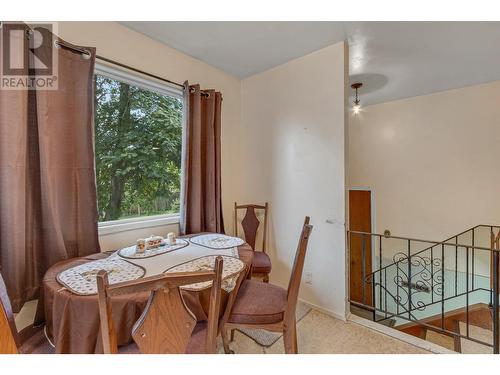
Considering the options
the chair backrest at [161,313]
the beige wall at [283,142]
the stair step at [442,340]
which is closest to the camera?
the chair backrest at [161,313]

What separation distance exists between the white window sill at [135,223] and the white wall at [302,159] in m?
0.99

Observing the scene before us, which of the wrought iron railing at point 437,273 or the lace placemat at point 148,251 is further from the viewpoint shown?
the wrought iron railing at point 437,273

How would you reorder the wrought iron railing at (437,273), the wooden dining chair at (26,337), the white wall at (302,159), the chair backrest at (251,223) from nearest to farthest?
the wooden dining chair at (26,337) → the white wall at (302,159) → the chair backrest at (251,223) → the wrought iron railing at (437,273)

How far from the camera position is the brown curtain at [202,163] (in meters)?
2.19

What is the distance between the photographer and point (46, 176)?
1.39 m

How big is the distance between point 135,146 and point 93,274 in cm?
121

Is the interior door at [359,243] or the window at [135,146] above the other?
the window at [135,146]

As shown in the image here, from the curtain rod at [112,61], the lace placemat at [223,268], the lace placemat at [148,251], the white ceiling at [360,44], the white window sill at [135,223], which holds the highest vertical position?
the white ceiling at [360,44]

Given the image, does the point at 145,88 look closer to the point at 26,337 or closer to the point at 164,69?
the point at 164,69

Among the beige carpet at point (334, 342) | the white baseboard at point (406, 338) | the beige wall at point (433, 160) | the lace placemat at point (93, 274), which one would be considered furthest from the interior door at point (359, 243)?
the lace placemat at point (93, 274)

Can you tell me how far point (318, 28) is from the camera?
1884 millimetres

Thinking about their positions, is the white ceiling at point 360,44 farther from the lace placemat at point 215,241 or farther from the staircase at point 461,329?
the staircase at point 461,329

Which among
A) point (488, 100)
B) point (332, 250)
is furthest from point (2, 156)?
point (488, 100)
